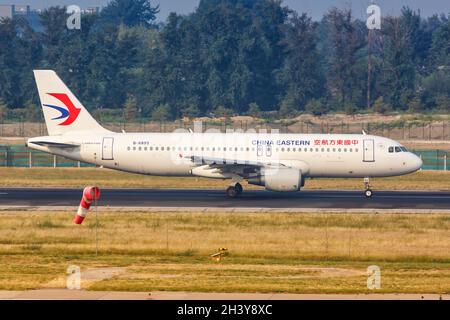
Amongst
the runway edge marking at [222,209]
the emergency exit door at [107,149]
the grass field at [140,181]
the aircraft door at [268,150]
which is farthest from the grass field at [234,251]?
the grass field at [140,181]

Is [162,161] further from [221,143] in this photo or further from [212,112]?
[212,112]

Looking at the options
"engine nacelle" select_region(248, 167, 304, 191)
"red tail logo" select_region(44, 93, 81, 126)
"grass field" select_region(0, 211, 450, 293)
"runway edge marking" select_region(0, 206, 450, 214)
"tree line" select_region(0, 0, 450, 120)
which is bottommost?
"grass field" select_region(0, 211, 450, 293)

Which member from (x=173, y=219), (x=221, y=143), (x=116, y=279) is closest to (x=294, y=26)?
(x=221, y=143)

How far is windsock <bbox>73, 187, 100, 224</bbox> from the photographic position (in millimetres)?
38000

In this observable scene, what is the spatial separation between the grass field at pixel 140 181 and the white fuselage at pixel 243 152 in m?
5.83

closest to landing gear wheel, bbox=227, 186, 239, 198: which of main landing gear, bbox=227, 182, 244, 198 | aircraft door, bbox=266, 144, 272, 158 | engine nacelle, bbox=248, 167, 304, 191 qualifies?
main landing gear, bbox=227, 182, 244, 198

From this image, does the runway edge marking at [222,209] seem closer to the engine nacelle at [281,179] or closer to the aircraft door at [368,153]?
the engine nacelle at [281,179]

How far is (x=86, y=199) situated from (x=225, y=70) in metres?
98.6

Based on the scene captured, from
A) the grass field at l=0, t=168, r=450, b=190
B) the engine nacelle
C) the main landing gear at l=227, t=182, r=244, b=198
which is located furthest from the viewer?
the grass field at l=0, t=168, r=450, b=190

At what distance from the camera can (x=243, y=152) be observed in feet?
179

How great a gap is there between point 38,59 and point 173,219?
106916mm

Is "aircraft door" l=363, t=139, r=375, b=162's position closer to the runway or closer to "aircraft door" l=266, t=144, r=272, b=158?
the runway

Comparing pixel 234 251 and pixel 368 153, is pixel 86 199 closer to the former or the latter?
pixel 234 251
